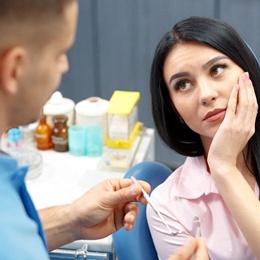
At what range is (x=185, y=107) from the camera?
151 centimetres

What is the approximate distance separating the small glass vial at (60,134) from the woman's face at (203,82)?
0.77m

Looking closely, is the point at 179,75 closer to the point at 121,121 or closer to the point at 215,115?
the point at 215,115

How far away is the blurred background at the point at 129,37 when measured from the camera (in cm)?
293

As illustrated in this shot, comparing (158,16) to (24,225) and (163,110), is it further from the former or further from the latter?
(24,225)

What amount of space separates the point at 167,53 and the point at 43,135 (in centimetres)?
80

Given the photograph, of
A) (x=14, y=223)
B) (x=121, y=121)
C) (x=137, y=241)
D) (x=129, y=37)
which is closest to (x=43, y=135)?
(x=121, y=121)

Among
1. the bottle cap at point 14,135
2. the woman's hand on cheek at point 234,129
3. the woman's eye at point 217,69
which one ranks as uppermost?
the woman's eye at point 217,69

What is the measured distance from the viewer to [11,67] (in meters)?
0.77

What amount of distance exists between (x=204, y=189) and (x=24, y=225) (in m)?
0.83

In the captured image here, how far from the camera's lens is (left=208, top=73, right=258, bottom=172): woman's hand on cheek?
1413mm

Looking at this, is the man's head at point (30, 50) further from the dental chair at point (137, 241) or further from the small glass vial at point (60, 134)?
the small glass vial at point (60, 134)

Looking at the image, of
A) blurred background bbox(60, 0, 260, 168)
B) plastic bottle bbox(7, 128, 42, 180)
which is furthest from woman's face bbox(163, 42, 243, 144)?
blurred background bbox(60, 0, 260, 168)

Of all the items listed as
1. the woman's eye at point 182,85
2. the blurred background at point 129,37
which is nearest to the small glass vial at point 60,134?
the woman's eye at point 182,85

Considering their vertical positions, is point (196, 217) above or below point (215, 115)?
below
